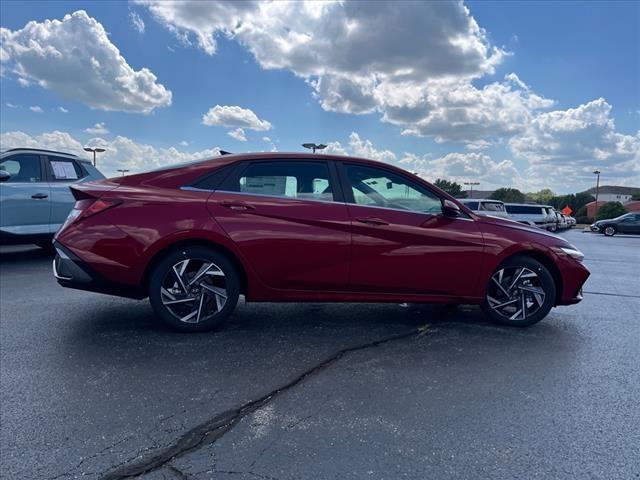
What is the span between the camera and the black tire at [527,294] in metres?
4.25

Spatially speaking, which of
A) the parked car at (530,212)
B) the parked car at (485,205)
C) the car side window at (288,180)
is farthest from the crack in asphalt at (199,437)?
the parked car at (530,212)

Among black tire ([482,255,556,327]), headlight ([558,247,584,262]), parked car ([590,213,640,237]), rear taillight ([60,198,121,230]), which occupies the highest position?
rear taillight ([60,198,121,230])

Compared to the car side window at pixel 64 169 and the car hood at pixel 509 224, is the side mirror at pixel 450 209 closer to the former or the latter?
the car hood at pixel 509 224

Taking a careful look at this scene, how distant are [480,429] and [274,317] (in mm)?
2444

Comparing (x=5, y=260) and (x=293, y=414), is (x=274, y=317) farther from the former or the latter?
(x=5, y=260)

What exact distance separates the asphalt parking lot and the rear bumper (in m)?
0.41

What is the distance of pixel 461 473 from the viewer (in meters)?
2.07

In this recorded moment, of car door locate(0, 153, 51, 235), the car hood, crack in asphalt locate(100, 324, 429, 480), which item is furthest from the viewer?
car door locate(0, 153, 51, 235)

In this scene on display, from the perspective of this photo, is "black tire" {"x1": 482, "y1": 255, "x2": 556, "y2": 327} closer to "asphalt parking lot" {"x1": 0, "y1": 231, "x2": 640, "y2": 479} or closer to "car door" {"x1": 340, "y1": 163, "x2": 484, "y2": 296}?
"asphalt parking lot" {"x1": 0, "y1": 231, "x2": 640, "y2": 479}

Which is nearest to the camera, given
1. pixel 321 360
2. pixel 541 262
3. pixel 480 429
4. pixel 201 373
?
pixel 480 429

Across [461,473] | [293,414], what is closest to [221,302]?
[293,414]

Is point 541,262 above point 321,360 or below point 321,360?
above

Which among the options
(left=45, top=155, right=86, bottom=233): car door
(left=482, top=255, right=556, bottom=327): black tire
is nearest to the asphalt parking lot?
(left=482, top=255, right=556, bottom=327): black tire

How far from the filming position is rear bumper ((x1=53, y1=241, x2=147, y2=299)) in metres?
3.72
